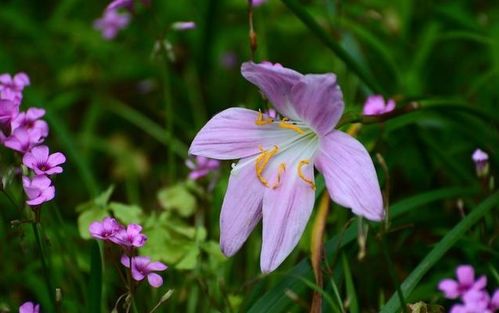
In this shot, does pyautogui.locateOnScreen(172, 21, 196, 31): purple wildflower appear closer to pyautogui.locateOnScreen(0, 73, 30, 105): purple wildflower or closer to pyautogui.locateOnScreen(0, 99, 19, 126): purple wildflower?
pyautogui.locateOnScreen(0, 73, 30, 105): purple wildflower

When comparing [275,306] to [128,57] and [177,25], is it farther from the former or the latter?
[128,57]

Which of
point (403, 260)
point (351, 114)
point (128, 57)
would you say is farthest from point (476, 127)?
point (128, 57)

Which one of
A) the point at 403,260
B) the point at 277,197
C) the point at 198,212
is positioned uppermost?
the point at 277,197

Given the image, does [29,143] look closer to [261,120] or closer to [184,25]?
[261,120]

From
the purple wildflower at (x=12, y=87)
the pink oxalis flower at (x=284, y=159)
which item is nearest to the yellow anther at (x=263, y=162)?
the pink oxalis flower at (x=284, y=159)

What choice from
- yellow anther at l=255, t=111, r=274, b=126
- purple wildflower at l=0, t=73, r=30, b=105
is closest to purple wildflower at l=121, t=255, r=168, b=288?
yellow anther at l=255, t=111, r=274, b=126

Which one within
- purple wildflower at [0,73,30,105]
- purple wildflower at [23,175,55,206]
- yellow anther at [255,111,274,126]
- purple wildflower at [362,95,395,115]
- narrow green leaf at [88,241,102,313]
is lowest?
narrow green leaf at [88,241,102,313]

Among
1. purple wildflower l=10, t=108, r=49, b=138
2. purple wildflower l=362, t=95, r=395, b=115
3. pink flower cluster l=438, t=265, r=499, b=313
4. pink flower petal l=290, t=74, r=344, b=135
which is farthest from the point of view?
purple wildflower l=362, t=95, r=395, b=115
